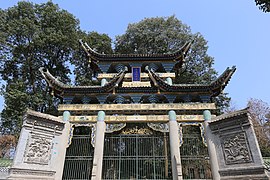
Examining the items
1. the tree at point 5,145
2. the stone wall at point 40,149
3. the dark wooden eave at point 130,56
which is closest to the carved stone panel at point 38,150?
the stone wall at point 40,149

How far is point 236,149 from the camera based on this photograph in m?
8.81

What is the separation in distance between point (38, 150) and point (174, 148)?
609 cm

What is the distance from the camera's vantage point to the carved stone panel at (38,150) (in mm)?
8734

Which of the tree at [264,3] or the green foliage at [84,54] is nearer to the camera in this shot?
the tree at [264,3]

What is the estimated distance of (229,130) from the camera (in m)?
9.24

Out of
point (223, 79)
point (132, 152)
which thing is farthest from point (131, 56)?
point (132, 152)

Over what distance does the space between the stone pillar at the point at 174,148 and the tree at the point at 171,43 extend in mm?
10234

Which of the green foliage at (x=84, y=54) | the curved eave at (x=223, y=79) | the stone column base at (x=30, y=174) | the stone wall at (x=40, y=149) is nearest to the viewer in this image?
the stone column base at (x=30, y=174)

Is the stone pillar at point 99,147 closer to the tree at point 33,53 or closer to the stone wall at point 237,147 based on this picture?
the stone wall at point 237,147

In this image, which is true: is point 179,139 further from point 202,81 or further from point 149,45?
point 149,45

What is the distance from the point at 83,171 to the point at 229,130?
721 centimetres

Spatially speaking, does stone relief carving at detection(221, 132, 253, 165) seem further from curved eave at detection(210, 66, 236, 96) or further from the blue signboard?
the blue signboard

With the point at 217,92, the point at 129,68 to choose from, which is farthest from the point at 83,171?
the point at 217,92

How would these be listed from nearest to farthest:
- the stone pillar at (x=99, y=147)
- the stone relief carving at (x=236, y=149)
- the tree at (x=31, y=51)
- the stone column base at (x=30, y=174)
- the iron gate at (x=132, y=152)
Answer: the stone column base at (x=30, y=174)
the stone relief carving at (x=236, y=149)
the stone pillar at (x=99, y=147)
the iron gate at (x=132, y=152)
the tree at (x=31, y=51)
